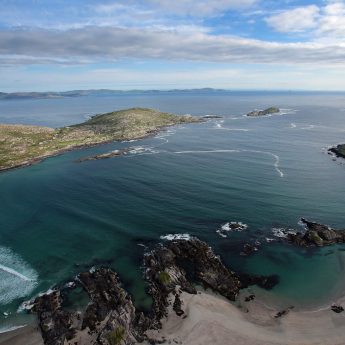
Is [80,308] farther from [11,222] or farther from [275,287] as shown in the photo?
[11,222]

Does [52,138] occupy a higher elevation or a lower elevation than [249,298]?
higher

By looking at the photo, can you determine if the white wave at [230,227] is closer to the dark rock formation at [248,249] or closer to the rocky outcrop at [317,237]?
the dark rock formation at [248,249]

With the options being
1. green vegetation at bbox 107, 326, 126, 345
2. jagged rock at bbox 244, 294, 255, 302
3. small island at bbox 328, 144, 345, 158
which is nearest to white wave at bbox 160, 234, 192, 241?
jagged rock at bbox 244, 294, 255, 302

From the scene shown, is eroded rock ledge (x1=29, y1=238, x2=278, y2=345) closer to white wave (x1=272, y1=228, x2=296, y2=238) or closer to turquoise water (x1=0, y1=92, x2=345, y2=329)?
turquoise water (x1=0, y1=92, x2=345, y2=329)

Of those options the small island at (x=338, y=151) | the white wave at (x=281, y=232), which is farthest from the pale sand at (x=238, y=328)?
the small island at (x=338, y=151)

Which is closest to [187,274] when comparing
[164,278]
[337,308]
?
[164,278]

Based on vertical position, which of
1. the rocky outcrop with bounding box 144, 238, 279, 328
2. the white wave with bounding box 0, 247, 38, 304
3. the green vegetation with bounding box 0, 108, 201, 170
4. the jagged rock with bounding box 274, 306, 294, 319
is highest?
the green vegetation with bounding box 0, 108, 201, 170

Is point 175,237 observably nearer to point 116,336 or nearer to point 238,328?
point 238,328
